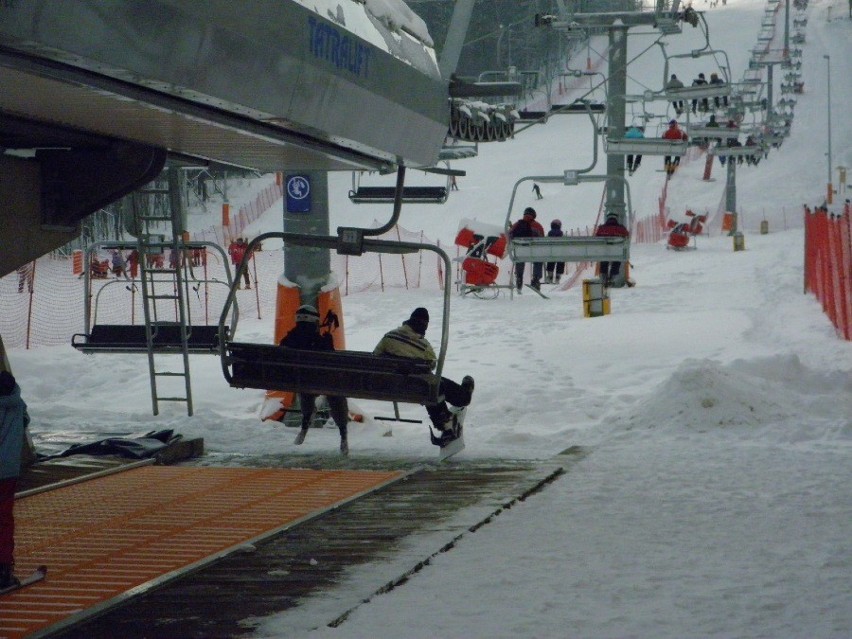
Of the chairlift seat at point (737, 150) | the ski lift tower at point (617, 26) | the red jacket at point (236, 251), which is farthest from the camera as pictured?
the chairlift seat at point (737, 150)

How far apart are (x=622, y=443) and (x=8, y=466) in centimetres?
635

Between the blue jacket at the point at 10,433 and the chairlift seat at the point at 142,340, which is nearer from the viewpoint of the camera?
the blue jacket at the point at 10,433

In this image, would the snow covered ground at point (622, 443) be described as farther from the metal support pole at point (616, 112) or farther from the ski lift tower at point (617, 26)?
the ski lift tower at point (617, 26)

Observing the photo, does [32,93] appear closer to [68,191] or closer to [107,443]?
[68,191]

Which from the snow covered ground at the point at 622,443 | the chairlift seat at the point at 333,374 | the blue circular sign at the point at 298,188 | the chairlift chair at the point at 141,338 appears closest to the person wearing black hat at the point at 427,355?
the snow covered ground at the point at 622,443

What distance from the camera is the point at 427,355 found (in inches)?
414

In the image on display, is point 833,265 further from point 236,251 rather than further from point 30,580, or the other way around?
point 236,251

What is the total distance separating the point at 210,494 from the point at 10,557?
285 centimetres

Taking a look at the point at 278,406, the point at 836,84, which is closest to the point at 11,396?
the point at 278,406

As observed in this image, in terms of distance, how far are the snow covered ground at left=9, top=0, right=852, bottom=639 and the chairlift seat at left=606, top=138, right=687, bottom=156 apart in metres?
2.61

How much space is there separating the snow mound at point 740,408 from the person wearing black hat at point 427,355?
205cm

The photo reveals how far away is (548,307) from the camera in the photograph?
24.0 metres

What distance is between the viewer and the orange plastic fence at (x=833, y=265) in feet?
52.5

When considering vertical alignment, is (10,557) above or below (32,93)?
below
